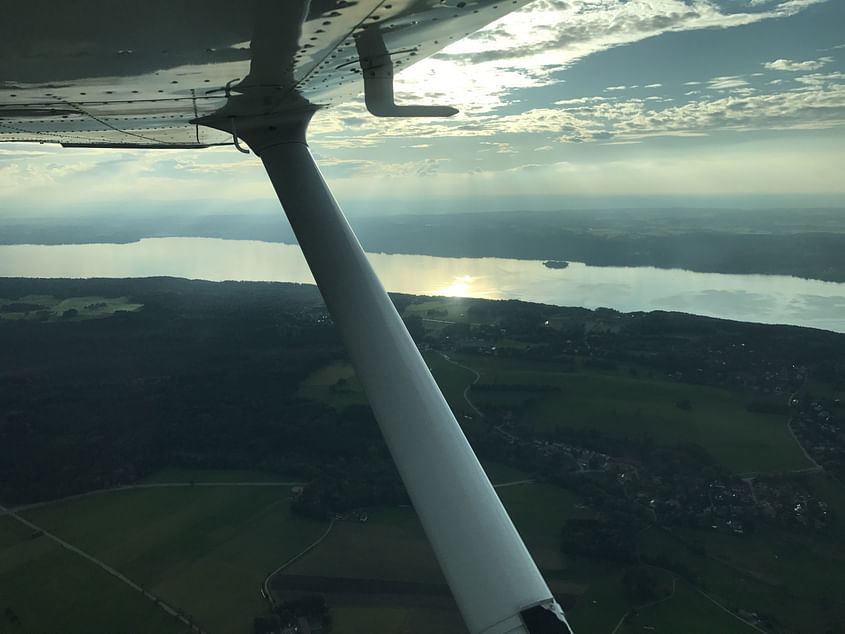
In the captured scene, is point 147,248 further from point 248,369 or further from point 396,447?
point 396,447

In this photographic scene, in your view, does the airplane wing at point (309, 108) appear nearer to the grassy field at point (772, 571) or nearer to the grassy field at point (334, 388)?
the grassy field at point (772, 571)

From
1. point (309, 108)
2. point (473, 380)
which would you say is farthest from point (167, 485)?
point (309, 108)

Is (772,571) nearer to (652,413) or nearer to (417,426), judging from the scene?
(652,413)

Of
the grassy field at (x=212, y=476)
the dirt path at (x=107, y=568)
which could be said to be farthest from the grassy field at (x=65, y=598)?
the grassy field at (x=212, y=476)

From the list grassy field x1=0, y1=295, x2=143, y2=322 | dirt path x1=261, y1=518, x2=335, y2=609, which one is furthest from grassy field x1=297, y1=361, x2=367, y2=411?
grassy field x1=0, y1=295, x2=143, y2=322

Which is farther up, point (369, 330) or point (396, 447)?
point (369, 330)

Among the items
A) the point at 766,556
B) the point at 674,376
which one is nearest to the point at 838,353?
the point at 674,376
